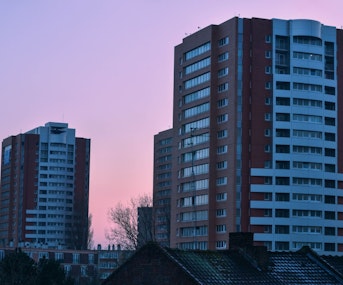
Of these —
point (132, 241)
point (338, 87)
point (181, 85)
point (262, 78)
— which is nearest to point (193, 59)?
point (181, 85)

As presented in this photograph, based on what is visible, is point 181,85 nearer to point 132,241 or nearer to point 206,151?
point 206,151

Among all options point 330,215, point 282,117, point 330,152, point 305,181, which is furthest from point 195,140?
point 330,215

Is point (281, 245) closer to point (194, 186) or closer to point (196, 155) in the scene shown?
point (194, 186)

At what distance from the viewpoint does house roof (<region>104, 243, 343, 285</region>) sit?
153 feet

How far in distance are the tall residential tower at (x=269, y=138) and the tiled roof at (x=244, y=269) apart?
72104 millimetres

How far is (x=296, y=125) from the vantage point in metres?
130

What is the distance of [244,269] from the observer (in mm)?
48219

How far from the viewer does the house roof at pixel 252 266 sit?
46562 mm

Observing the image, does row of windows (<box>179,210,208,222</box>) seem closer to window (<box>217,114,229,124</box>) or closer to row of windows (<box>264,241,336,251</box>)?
row of windows (<box>264,241,336,251</box>)

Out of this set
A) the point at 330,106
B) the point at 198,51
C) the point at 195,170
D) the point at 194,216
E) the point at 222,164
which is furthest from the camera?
the point at 198,51

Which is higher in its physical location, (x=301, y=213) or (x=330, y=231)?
(x=301, y=213)

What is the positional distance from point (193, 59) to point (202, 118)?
36.9 ft

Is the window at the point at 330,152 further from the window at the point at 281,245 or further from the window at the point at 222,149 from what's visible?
the window at the point at 281,245

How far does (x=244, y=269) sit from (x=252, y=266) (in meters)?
0.77
